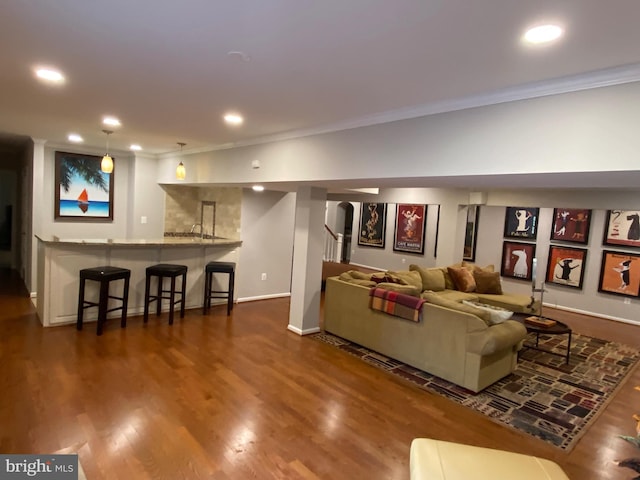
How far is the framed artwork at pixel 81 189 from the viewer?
6.05m

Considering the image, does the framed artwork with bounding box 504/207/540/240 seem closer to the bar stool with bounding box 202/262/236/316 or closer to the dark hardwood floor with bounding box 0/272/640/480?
the dark hardwood floor with bounding box 0/272/640/480

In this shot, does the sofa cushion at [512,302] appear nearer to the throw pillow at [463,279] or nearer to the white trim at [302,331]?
the throw pillow at [463,279]

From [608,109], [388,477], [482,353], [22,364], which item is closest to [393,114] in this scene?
[608,109]

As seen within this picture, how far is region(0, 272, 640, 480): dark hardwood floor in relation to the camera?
2.38m

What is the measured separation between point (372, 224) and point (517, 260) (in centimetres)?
398

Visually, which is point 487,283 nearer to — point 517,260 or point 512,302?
point 512,302

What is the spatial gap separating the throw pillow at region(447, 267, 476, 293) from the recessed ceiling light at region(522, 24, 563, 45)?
16.3 ft

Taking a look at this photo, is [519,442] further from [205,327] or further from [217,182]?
[217,182]

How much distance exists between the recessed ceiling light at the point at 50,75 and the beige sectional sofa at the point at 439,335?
3460 mm

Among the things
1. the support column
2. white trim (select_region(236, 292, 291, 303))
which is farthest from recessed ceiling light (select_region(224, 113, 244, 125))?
white trim (select_region(236, 292, 291, 303))

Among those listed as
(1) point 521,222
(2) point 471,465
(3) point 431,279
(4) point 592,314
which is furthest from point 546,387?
(1) point 521,222

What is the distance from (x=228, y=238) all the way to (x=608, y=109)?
544cm

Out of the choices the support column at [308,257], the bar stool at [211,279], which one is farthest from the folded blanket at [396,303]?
the bar stool at [211,279]

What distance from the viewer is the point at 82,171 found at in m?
6.23
